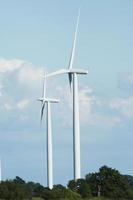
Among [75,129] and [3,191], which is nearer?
[75,129]

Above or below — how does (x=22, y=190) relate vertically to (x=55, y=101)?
below

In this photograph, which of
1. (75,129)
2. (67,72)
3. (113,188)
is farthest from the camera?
(113,188)

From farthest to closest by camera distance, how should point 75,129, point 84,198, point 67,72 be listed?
point 84,198
point 67,72
point 75,129

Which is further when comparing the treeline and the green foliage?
the green foliage

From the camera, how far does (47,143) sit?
152375mm

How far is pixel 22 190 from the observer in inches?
5507

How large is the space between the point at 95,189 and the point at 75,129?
41384 mm

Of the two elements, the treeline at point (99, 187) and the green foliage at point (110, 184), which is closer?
the treeline at point (99, 187)

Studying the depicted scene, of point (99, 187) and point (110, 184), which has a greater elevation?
point (110, 184)

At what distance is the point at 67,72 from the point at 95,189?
39785 mm

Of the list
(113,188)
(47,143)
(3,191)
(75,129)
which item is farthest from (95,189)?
(75,129)

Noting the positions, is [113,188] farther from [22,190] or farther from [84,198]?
[22,190]

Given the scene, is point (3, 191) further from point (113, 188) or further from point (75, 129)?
point (113, 188)

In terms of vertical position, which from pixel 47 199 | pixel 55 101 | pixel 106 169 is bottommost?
pixel 47 199
